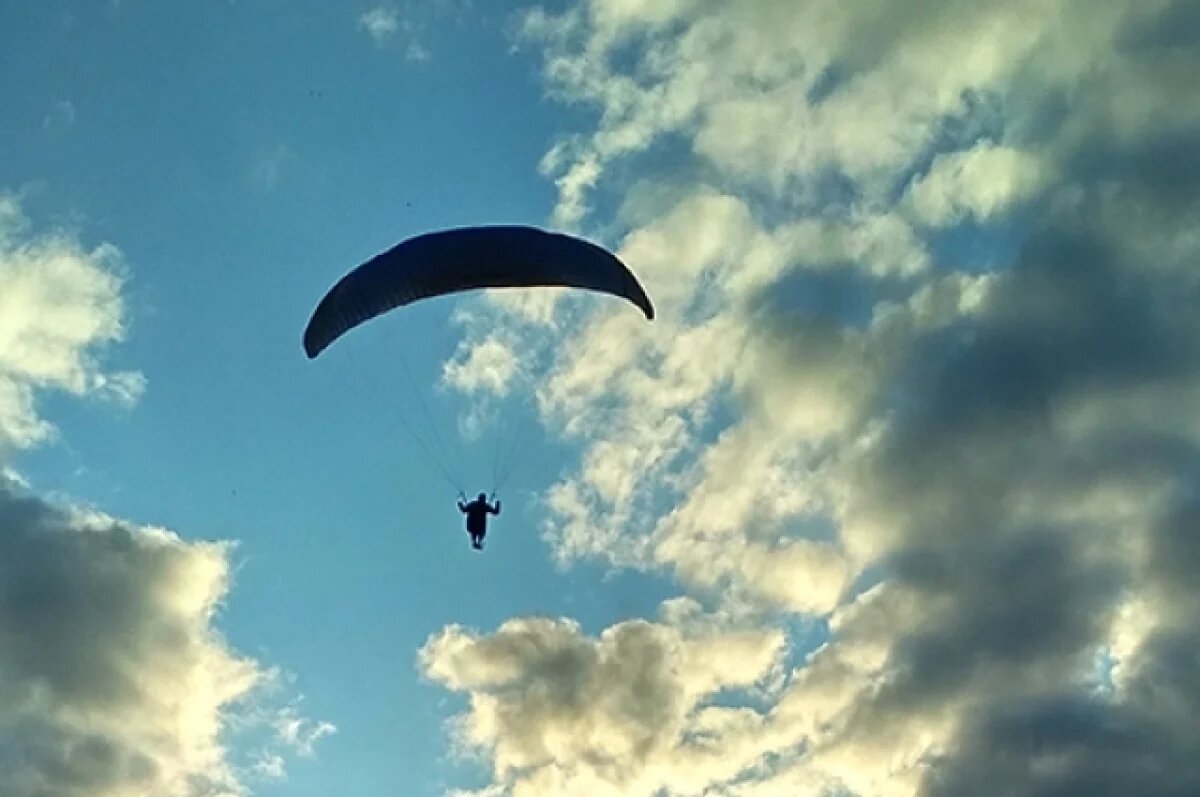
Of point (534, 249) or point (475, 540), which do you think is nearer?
point (534, 249)

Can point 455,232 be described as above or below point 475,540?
above

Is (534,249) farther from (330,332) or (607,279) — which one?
(330,332)

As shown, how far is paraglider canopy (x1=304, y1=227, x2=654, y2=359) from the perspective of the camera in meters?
52.5

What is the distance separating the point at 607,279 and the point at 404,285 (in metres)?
5.83

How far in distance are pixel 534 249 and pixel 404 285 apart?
3.82 meters

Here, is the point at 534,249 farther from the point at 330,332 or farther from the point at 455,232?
the point at 330,332

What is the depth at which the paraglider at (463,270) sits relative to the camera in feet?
172

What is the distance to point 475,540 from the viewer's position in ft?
196

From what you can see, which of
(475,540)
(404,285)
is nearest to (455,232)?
(404,285)

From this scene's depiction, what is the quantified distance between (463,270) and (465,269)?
70mm

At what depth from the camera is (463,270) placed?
52562 millimetres

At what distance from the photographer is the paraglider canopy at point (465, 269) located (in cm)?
5250

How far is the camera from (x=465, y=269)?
52.6m

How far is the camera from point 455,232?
53.5 metres
